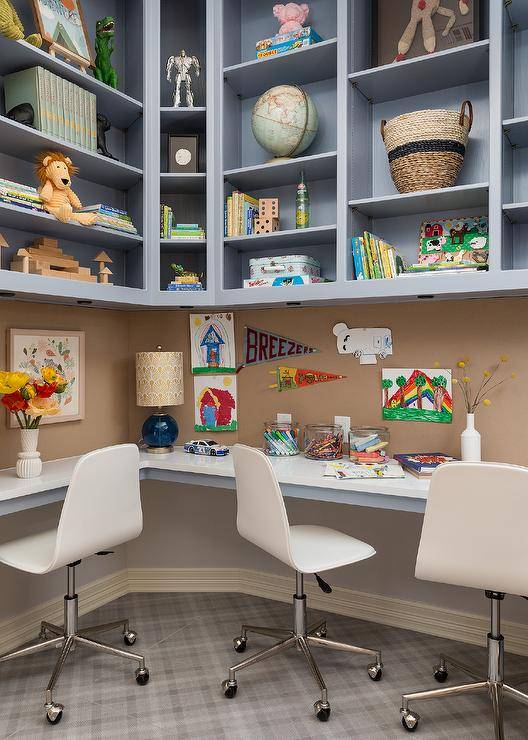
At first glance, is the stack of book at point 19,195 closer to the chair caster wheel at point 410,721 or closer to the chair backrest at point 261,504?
the chair backrest at point 261,504

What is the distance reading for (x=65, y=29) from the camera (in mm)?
2473

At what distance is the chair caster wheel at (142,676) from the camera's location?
2.28 metres

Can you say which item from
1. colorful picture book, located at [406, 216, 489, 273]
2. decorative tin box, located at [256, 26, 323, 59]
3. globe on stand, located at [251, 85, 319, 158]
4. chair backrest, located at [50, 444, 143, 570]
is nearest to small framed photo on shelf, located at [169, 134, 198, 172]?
globe on stand, located at [251, 85, 319, 158]

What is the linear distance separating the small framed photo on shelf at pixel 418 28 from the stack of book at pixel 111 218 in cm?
127

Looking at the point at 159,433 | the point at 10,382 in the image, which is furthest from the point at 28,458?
the point at 159,433

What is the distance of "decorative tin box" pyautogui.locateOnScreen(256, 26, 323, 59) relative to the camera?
2.58 m

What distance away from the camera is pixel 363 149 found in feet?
8.54

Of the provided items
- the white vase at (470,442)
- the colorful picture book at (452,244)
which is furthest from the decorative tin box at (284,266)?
the white vase at (470,442)

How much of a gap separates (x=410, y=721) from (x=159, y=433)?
5.34ft

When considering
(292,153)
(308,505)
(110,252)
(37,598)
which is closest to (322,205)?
(292,153)

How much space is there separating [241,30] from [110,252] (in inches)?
50.0

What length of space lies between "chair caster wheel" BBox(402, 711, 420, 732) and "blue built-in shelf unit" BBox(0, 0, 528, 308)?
1.49m

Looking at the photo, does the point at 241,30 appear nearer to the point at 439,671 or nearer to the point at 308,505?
the point at 308,505

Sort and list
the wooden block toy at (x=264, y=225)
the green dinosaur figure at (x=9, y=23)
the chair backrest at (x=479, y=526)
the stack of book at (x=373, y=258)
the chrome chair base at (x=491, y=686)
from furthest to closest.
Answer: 1. the wooden block toy at (x=264, y=225)
2. the stack of book at (x=373, y=258)
3. the green dinosaur figure at (x=9, y=23)
4. the chrome chair base at (x=491, y=686)
5. the chair backrest at (x=479, y=526)
